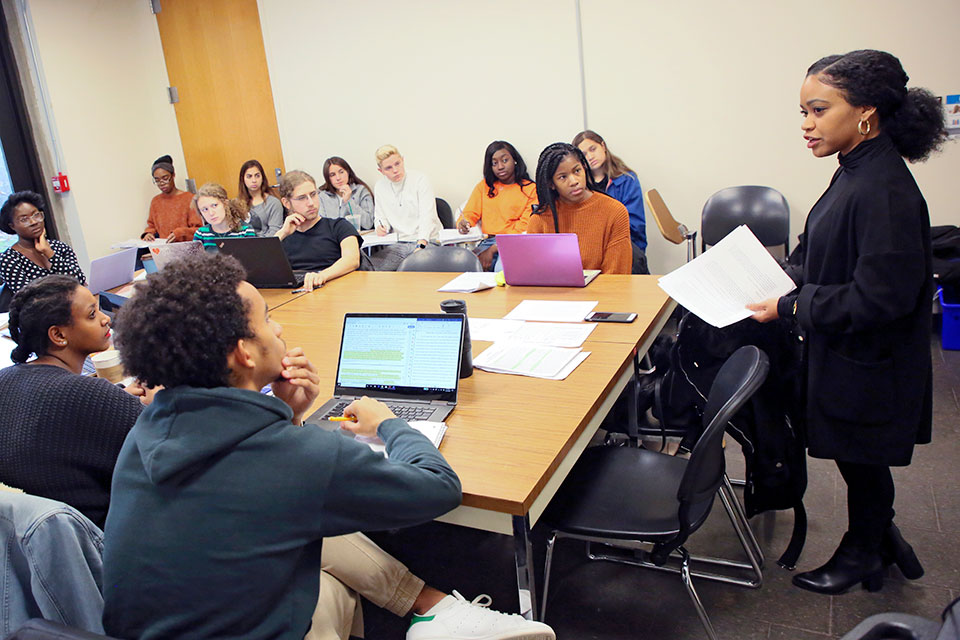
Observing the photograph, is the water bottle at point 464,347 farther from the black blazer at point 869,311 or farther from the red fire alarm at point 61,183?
the red fire alarm at point 61,183

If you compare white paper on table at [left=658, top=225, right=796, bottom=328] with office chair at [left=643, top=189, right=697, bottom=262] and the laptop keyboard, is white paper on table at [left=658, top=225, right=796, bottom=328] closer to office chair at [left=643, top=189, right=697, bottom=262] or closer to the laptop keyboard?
the laptop keyboard

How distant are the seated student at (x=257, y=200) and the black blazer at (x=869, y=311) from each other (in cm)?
439

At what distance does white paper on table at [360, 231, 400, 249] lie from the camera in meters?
4.61

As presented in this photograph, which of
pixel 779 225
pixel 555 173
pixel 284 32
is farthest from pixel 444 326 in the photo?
pixel 284 32

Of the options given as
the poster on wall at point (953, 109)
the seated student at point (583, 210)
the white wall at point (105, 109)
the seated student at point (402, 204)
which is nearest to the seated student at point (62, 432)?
the seated student at point (583, 210)

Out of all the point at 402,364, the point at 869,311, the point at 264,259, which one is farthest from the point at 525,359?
the point at 264,259

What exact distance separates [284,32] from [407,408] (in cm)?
486

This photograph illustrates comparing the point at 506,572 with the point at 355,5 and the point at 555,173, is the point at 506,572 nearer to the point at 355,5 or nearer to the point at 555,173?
the point at 555,173

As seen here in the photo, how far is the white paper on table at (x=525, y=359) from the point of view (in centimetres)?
193

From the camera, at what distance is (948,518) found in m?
2.16

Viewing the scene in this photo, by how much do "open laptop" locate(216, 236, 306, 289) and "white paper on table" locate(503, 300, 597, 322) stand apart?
127 centimetres

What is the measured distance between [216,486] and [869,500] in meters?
1.66

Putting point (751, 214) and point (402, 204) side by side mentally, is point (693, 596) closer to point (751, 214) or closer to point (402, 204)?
point (751, 214)

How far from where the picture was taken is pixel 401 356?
178cm
